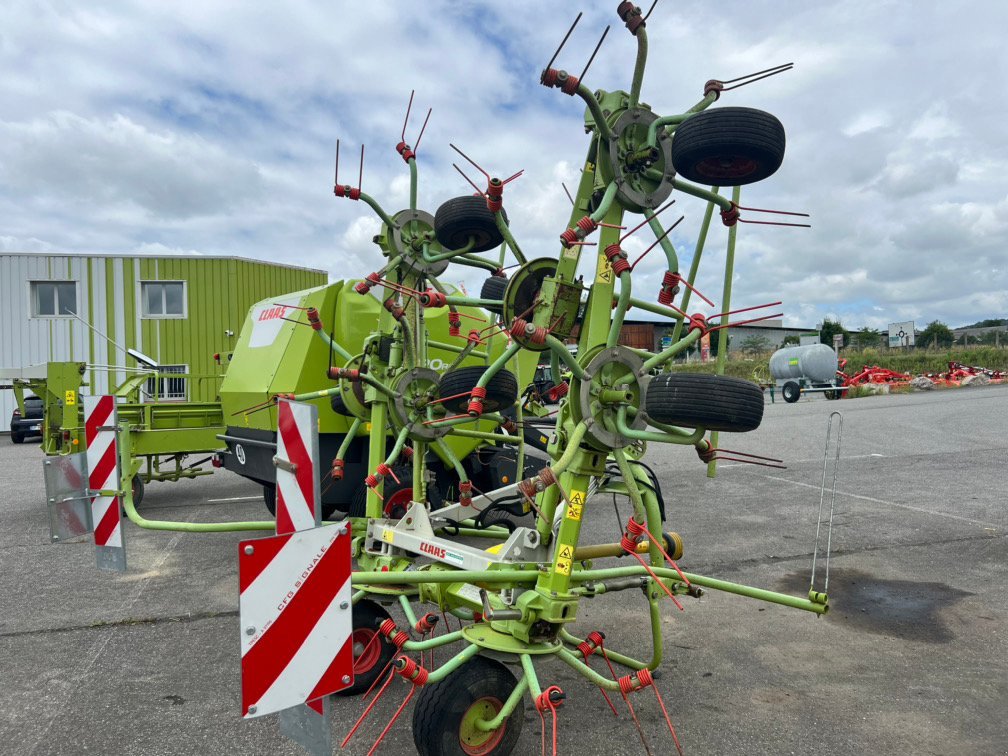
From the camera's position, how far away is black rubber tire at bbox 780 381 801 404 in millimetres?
24703

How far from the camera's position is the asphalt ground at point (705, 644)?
326cm

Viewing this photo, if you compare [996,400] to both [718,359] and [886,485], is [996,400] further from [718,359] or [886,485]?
[718,359]

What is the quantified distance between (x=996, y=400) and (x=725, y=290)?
73.1 ft

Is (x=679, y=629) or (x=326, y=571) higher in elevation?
(x=326, y=571)

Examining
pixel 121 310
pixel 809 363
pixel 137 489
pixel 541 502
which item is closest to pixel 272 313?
pixel 137 489

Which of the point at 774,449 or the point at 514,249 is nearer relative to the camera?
the point at 514,249

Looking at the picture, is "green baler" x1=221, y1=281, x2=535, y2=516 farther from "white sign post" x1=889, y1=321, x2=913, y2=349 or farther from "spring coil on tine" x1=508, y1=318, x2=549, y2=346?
"white sign post" x1=889, y1=321, x2=913, y2=349

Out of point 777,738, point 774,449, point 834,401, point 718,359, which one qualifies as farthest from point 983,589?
point 834,401

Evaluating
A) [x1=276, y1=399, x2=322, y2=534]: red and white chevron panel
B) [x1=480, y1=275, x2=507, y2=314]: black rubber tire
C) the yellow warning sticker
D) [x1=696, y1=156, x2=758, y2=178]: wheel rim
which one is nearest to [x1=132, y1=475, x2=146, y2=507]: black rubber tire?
[x1=480, y1=275, x2=507, y2=314]: black rubber tire

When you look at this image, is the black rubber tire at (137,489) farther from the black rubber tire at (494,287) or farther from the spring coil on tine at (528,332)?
the spring coil on tine at (528,332)

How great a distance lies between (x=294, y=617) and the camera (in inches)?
87.7

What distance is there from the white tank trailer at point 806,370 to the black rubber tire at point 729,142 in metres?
23.4

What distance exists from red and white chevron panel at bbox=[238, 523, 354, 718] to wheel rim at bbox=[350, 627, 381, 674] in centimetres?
142

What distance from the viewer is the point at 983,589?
17.2 ft
